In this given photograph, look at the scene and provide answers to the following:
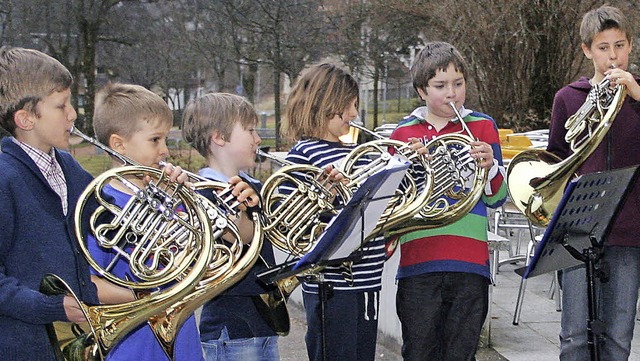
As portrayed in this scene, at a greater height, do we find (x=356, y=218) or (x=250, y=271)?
(x=356, y=218)

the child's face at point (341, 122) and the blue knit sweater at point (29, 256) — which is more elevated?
the child's face at point (341, 122)

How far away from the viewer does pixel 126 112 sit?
307 centimetres

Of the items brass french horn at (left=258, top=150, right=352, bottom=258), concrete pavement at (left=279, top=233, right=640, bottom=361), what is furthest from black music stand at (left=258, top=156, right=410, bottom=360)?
concrete pavement at (left=279, top=233, right=640, bottom=361)

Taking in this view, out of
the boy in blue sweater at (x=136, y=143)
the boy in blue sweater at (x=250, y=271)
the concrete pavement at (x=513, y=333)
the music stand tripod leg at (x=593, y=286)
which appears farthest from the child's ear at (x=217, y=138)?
the concrete pavement at (x=513, y=333)

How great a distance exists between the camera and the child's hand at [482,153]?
11.5 feet

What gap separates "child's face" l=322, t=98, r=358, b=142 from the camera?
11.7 feet

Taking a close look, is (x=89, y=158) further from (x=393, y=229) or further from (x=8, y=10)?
(x=393, y=229)

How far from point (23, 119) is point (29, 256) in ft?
1.45

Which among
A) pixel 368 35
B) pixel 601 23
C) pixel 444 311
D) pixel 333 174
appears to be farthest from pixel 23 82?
pixel 368 35

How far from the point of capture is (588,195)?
291 cm

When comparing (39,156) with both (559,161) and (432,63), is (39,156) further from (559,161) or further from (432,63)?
(559,161)

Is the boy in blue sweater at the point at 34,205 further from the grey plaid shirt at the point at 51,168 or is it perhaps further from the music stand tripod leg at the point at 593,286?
the music stand tripod leg at the point at 593,286

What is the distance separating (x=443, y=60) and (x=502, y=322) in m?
2.48

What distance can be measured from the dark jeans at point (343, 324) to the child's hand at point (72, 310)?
1150 millimetres
